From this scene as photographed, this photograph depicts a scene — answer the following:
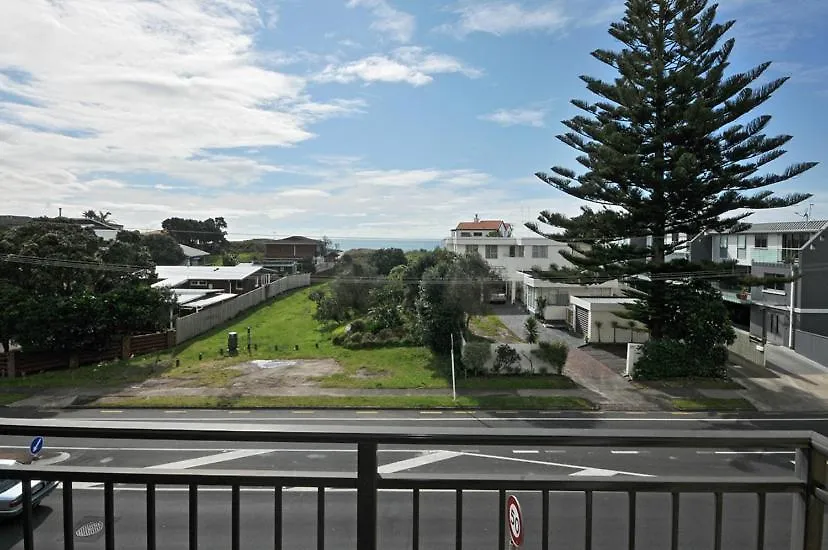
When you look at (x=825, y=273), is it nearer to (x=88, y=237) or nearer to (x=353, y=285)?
(x=353, y=285)

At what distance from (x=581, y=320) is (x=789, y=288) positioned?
6.83m

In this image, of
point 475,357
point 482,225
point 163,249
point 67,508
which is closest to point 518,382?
point 475,357

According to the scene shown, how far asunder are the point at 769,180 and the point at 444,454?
12.3 meters

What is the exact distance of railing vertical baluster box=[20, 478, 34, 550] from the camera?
1.74 m

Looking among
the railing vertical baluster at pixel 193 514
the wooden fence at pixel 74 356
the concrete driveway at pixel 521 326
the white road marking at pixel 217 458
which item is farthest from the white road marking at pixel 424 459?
the wooden fence at pixel 74 356

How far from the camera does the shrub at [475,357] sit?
14.8 metres

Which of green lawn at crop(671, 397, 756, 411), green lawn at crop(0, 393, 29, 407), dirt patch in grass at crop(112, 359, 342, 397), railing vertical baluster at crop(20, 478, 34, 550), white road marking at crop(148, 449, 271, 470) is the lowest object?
green lawn at crop(0, 393, 29, 407)

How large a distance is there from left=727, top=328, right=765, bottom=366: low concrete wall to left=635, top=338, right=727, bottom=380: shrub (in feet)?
5.92

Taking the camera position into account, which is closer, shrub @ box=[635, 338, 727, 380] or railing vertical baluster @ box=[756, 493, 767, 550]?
railing vertical baluster @ box=[756, 493, 767, 550]

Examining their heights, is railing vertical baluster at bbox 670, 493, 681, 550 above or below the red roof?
below

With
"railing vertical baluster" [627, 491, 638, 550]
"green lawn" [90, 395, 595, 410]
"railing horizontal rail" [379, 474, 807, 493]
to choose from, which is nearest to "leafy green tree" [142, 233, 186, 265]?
"green lawn" [90, 395, 595, 410]

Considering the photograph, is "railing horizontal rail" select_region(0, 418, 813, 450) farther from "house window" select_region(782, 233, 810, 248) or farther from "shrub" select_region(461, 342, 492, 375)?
"house window" select_region(782, 233, 810, 248)

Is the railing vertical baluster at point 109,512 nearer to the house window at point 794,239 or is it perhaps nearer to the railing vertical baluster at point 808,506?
the railing vertical baluster at point 808,506

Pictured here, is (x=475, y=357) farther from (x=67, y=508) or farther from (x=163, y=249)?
(x=163, y=249)
